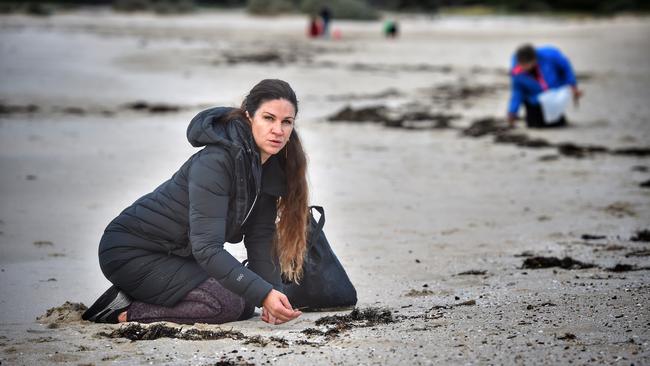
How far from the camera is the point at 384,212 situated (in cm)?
724

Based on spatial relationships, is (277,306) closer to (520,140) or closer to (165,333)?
(165,333)

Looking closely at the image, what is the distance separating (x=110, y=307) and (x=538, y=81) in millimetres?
8898

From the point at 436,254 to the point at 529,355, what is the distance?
2480 millimetres

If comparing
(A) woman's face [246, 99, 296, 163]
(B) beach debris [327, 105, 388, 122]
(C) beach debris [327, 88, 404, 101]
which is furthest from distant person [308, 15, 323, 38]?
(A) woman's face [246, 99, 296, 163]

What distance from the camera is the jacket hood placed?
3.79 metres

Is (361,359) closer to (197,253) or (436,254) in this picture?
(197,253)

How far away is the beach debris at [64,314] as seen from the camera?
4.20 meters

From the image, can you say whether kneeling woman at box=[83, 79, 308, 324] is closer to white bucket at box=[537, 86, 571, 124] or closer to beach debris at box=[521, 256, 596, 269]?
beach debris at box=[521, 256, 596, 269]

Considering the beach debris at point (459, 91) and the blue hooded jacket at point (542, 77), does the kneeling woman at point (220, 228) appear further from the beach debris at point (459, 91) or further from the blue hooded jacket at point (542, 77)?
the beach debris at point (459, 91)

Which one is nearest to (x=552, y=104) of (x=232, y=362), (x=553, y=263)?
(x=553, y=263)

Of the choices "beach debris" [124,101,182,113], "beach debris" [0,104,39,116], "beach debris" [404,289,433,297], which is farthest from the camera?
"beach debris" [124,101,182,113]

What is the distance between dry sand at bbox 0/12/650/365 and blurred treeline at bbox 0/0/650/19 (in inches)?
1231

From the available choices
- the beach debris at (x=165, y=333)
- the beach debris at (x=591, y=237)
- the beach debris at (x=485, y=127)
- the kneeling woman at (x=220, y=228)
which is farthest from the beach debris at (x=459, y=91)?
the beach debris at (x=165, y=333)

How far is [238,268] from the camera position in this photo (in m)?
3.77
